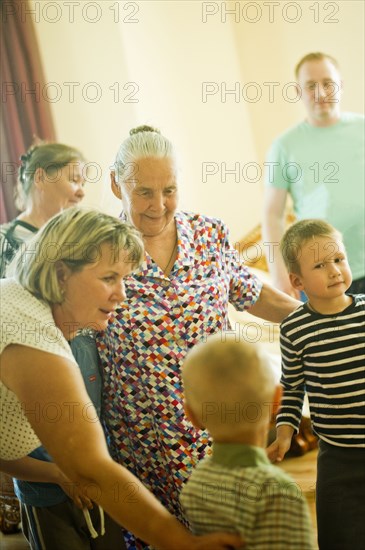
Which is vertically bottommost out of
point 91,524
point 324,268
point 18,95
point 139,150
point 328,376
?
point 91,524

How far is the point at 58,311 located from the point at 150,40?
128 inches

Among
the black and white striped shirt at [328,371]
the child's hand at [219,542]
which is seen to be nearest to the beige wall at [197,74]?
the black and white striped shirt at [328,371]

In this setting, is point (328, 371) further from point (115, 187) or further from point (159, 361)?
point (115, 187)

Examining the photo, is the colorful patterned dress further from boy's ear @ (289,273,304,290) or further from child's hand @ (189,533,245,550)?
child's hand @ (189,533,245,550)

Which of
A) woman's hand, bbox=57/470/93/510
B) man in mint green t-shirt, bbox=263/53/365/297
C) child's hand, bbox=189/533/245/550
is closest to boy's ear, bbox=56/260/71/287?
woman's hand, bbox=57/470/93/510

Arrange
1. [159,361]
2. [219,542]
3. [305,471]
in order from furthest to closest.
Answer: [305,471] < [159,361] < [219,542]

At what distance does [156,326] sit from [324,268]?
43 centimetres

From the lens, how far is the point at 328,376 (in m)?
1.83

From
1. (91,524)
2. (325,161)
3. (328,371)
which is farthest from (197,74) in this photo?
(91,524)

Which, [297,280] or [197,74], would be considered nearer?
[297,280]

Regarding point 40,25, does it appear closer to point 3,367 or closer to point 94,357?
point 94,357

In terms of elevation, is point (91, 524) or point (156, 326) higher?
point (156, 326)

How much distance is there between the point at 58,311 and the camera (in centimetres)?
166

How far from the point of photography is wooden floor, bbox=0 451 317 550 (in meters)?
3.07
